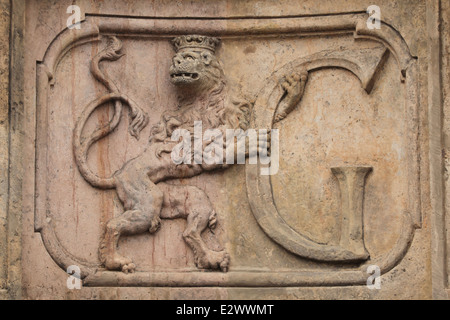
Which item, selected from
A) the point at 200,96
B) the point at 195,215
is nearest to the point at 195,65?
the point at 200,96

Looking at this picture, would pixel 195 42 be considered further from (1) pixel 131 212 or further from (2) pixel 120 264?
(2) pixel 120 264

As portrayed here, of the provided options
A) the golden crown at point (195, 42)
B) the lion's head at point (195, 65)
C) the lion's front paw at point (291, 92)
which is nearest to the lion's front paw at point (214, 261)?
the lion's front paw at point (291, 92)

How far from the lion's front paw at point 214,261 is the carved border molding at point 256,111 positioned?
0.17 ft

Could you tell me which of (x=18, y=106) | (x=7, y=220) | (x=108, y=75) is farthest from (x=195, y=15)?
(x=7, y=220)

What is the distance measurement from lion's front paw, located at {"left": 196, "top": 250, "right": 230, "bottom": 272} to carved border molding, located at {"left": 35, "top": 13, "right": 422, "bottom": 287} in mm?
53

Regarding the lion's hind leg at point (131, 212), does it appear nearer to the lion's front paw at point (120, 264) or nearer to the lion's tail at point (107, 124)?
the lion's front paw at point (120, 264)

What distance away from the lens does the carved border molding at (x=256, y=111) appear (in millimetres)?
6516

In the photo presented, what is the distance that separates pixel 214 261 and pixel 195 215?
0.31 meters

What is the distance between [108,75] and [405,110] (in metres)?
1.92

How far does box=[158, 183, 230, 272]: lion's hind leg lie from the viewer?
6566 millimetres

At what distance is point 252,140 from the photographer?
22.0 feet

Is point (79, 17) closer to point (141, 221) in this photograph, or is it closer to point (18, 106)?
point (18, 106)

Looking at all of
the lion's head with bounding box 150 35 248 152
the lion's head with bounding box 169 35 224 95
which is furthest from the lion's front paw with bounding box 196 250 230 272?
the lion's head with bounding box 169 35 224 95

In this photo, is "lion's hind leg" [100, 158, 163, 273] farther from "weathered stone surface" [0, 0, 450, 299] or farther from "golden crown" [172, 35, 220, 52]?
"golden crown" [172, 35, 220, 52]
